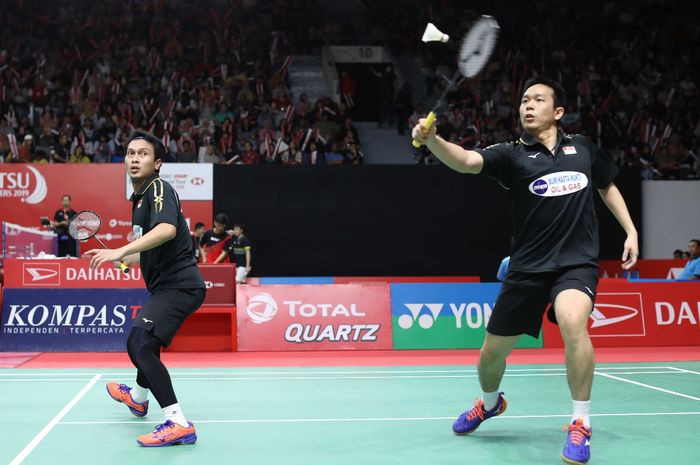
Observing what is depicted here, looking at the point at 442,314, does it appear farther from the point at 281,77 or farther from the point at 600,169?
the point at 281,77

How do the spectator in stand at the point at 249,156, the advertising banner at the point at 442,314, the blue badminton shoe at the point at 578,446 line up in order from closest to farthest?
1. the blue badminton shoe at the point at 578,446
2. the advertising banner at the point at 442,314
3. the spectator in stand at the point at 249,156

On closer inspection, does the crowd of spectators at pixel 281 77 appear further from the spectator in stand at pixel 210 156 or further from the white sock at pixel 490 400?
the white sock at pixel 490 400

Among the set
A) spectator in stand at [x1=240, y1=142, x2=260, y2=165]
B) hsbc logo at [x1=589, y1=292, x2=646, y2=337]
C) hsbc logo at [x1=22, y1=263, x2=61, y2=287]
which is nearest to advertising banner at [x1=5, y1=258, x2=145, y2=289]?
hsbc logo at [x1=22, y1=263, x2=61, y2=287]

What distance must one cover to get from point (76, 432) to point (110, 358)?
469 centimetres

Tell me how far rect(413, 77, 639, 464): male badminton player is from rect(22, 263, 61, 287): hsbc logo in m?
9.57

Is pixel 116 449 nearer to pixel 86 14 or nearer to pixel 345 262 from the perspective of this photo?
pixel 345 262

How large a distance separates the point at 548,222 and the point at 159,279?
7.52 ft

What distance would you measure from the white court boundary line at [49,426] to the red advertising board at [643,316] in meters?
6.01

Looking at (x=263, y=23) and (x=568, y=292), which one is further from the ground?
(x=263, y=23)

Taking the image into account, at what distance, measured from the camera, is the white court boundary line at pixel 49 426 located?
4.29m

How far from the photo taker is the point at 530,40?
2136 cm

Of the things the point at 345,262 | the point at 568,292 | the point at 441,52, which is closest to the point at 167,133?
the point at 345,262

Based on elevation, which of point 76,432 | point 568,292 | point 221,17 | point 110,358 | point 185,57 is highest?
point 221,17

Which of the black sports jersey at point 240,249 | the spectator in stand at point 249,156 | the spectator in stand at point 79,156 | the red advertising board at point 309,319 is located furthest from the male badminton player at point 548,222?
the spectator in stand at point 79,156
